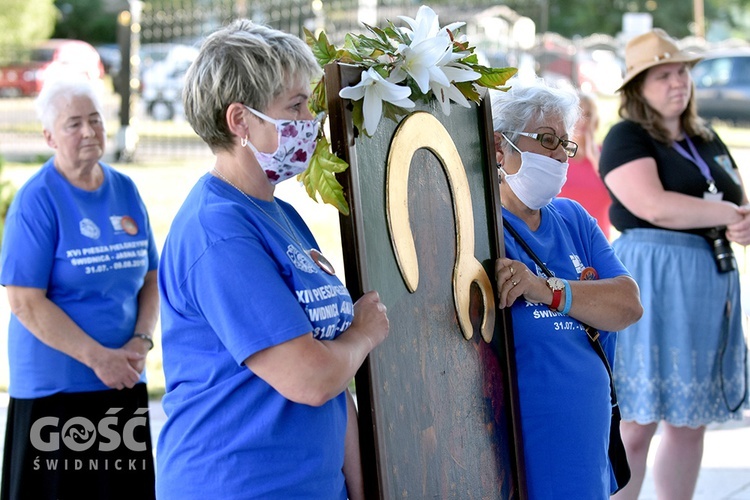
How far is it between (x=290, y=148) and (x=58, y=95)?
5.66ft

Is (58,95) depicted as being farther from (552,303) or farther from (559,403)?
(559,403)

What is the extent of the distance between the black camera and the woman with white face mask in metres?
1.44

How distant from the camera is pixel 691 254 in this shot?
418cm

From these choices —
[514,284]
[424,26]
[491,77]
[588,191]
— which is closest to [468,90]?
[491,77]

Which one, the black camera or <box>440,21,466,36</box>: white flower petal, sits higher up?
<box>440,21,466,36</box>: white flower petal

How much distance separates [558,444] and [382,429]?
69 centimetres

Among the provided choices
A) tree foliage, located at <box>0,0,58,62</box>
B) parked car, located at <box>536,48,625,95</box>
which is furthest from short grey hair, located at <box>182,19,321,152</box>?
tree foliage, located at <box>0,0,58,62</box>

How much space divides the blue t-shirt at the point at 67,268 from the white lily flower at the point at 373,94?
1.63 metres

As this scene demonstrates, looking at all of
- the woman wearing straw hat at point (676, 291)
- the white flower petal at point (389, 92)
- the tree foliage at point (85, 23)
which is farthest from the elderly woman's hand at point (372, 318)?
the tree foliage at point (85, 23)

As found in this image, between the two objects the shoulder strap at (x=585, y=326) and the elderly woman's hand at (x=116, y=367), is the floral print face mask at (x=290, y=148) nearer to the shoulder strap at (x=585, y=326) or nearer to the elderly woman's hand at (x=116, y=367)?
the shoulder strap at (x=585, y=326)

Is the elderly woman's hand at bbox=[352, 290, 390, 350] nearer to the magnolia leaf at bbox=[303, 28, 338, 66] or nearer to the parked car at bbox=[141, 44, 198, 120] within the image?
the magnolia leaf at bbox=[303, 28, 338, 66]

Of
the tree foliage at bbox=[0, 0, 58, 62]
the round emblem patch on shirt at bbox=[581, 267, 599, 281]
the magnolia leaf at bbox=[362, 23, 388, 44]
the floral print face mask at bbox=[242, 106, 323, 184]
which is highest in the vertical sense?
the tree foliage at bbox=[0, 0, 58, 62]

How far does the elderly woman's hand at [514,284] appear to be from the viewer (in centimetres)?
259

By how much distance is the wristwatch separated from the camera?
264 cm
